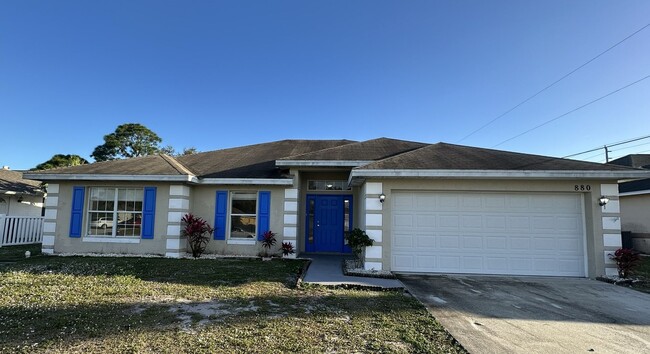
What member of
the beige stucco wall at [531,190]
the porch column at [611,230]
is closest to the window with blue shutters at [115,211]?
the beige stucco wall at [531,190]

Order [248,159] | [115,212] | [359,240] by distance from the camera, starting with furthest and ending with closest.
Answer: [248,159], [115,212], [359,240]

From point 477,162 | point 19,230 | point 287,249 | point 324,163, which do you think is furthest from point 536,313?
point 19,230

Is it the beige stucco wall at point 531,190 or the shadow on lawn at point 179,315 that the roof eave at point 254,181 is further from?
the shadow on lawn at point 179,315

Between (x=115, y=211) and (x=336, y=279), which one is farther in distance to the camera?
(x=115, y=211)

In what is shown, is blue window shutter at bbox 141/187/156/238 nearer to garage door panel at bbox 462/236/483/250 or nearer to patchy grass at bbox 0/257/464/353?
patchy grass at bbox 0/257/464/353

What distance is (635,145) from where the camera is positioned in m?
19.9

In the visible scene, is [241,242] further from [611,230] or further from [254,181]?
[611,230]

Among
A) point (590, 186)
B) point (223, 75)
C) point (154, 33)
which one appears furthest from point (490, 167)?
point (154, 33)

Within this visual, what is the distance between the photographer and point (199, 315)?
4.75 metres

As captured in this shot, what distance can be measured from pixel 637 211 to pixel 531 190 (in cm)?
1128

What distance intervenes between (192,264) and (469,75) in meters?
13.3

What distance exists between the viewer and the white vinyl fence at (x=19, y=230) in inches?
512

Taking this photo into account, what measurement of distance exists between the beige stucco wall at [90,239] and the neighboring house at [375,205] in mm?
34

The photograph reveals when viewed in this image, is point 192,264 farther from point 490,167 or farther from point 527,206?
point 527,206
